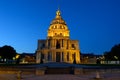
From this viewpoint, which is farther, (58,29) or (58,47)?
(58,29)

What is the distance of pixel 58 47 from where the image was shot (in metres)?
114

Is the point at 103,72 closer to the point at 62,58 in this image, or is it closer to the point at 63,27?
the point at 62,58

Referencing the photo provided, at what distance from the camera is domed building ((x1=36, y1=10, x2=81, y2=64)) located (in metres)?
Answer: 110

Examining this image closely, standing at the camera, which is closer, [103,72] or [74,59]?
[103,72]

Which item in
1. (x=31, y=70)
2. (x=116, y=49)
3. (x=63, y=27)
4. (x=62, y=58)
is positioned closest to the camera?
(x=31, y=70)

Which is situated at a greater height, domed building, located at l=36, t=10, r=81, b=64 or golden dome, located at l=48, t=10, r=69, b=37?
golden dome, located at l=48, t=10, r=69, b=37

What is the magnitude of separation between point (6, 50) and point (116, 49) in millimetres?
41616

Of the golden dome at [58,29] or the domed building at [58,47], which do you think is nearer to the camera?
the domed building at [58,47]

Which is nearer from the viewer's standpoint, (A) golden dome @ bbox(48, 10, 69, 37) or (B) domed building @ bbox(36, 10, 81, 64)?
(B) domed building @ bbox(36, 10, 81, 64)

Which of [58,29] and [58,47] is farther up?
[58,29]

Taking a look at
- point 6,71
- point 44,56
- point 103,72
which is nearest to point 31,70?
point 6,71

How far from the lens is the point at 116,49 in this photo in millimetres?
100500

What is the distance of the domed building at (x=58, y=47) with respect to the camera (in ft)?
362

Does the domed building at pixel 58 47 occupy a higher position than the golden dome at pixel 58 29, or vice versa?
the golden dome at pixel 58 29
